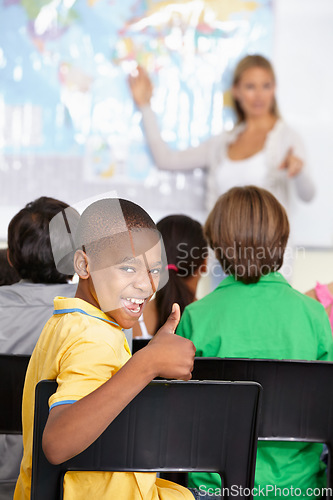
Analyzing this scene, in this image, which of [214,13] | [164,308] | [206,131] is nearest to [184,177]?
[206,131]

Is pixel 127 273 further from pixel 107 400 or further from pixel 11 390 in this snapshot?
pixel 11 390

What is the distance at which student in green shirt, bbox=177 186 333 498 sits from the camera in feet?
4.03

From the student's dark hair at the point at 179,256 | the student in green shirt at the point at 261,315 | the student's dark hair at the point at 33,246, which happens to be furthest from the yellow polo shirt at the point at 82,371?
the student's dark hair at the point at 179,256

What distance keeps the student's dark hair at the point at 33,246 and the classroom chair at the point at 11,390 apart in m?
0.33

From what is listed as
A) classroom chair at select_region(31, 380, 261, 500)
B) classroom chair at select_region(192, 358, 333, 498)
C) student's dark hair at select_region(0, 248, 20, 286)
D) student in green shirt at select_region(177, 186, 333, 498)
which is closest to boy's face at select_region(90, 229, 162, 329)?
classroom chair at select_region(31, 380, 261, 500)

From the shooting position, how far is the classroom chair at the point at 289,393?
3.46 ft

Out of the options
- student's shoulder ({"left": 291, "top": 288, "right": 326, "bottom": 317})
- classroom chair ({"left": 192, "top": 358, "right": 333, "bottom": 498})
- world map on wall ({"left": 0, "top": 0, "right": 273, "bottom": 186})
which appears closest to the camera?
classroom chair ({"left": 192, "top": 358, "right": 333, "bottom": 498})

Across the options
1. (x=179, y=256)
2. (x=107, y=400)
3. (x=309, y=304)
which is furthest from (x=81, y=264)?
(x=179, y=256)

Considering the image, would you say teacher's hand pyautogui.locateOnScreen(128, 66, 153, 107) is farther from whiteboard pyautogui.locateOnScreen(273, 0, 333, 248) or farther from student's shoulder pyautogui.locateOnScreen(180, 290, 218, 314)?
student's shoulder pyautogui.locateOnScreen(180, 290, 218, 314)

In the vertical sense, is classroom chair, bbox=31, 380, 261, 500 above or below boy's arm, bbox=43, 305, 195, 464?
below

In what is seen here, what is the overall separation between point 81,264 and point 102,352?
143mm

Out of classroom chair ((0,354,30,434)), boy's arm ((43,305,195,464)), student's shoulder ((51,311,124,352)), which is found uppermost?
student's shoulder ((51,311,124,352))

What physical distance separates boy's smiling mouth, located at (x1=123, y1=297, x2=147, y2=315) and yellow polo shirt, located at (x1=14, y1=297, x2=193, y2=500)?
0.13 feet

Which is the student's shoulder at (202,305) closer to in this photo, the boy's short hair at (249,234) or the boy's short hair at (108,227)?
the boy's short hair at (249,234)
